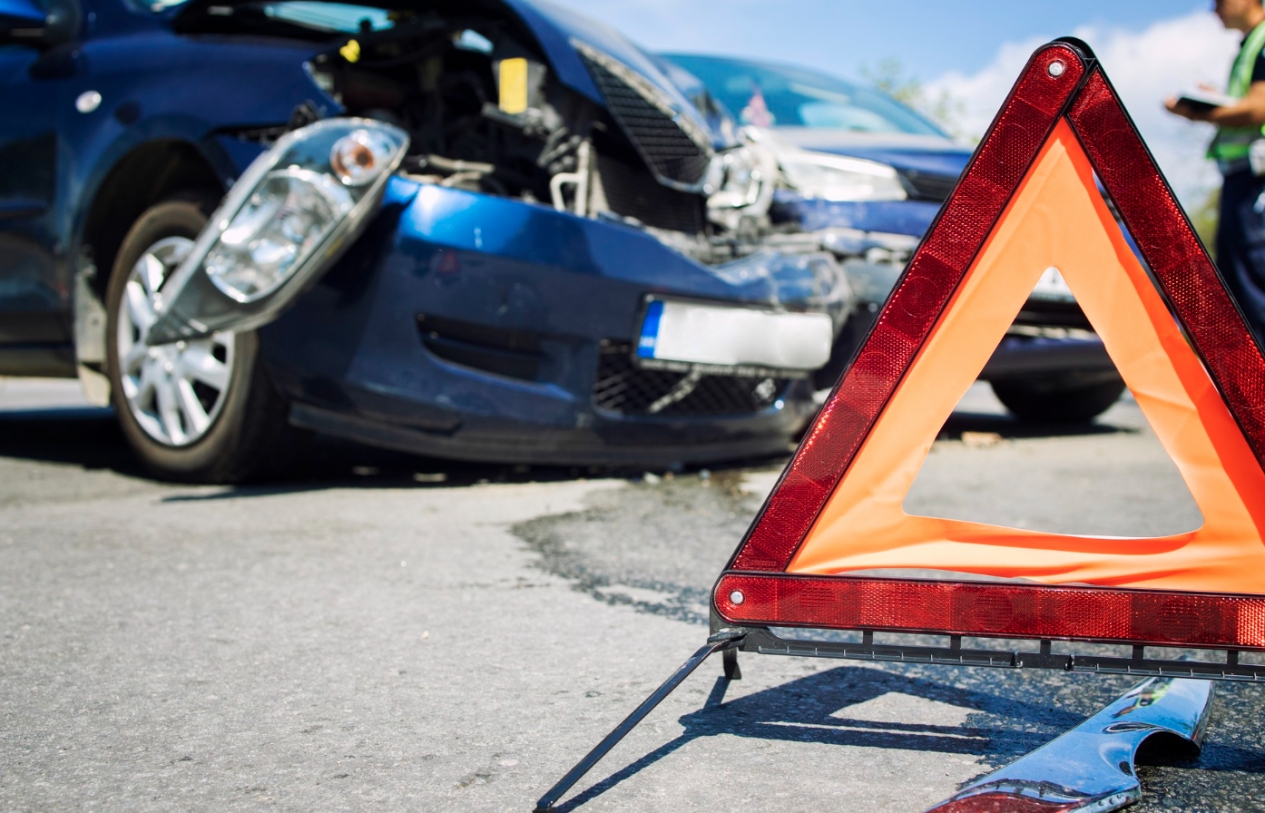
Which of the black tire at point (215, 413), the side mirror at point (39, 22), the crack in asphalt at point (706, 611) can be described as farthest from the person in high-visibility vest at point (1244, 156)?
the side mirror at point (39, 22)

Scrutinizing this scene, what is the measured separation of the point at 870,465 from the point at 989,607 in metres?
0.25

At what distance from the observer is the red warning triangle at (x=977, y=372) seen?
1.61 m

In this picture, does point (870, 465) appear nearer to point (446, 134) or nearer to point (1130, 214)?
point (1130, 214)

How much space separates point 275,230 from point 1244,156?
3.24 m

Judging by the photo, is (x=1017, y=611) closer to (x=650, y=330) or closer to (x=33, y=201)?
(x=650, y=330)

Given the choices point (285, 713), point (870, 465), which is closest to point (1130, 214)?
point (870, 465)

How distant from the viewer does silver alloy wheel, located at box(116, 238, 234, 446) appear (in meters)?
3.55

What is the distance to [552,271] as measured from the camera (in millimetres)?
3355

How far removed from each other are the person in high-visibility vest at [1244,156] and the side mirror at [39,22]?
3734 mm

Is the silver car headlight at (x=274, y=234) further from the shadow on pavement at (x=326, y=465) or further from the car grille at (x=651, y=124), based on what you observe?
the car grille at (x=651, y=124)

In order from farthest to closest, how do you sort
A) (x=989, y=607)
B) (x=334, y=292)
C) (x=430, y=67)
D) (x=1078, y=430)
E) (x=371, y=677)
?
1. (x=1078, y=430)
2. (x=430, y=67)
3. (x=334, y=292)
4. (x=371, y=677)
5. (x=989, y=607)

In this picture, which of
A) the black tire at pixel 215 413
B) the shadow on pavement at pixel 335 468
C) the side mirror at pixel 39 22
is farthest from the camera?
the side mirror at pixel 39 22

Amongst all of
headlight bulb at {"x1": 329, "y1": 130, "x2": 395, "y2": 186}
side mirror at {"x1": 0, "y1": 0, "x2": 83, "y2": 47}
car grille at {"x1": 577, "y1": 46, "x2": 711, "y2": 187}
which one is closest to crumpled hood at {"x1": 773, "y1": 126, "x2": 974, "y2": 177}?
car grille at {"x1": 577, "y1": 46, "x2": 711, "y2": 187}

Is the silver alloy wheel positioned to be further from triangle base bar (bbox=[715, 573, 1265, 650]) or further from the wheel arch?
triangle base bar (bbox=[715, 573, 1265, 650])
